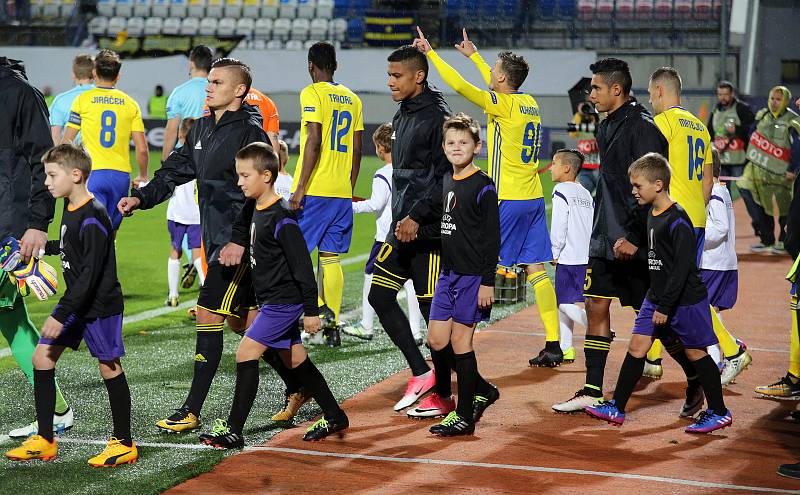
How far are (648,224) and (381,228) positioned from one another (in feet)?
10.3

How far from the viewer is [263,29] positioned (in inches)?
1490

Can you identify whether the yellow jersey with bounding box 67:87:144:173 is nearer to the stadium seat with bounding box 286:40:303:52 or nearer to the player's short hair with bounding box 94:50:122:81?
the player's short hair with bounding box 94:50:122:81

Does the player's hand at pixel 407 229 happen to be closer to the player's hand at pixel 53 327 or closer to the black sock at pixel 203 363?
the black sock at pixel 203 363

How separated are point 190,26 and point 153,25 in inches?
50.4

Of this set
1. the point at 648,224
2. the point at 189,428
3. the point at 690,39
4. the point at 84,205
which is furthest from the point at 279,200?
the point at 690,39

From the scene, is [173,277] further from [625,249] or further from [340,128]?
[625,249]

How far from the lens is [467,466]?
561 centimetres

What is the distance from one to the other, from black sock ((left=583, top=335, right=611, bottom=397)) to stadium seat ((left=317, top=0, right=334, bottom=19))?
3271 centimetres

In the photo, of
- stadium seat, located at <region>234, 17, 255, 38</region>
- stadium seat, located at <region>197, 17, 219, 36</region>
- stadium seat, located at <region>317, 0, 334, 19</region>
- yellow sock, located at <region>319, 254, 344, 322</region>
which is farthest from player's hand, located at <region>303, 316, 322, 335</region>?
stadium seat, located at <region>197, 17, 219, 36</region>

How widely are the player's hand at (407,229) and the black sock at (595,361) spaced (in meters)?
1.36

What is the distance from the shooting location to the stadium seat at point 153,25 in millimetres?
38250

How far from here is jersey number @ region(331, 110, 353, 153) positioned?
28.8ft

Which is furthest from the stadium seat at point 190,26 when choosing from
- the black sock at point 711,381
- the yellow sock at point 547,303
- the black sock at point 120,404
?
the black sock at point 120,404

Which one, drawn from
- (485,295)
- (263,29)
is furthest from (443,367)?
(263,29)
